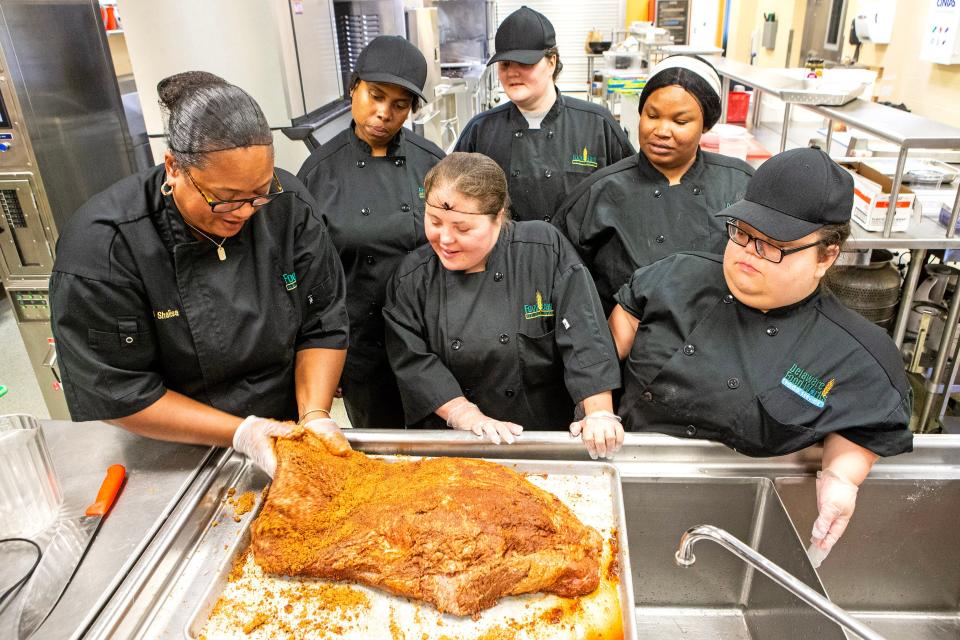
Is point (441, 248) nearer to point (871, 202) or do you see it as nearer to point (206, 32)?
point (206, 32)

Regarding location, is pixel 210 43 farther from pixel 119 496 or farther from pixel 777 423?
pixel 777 423

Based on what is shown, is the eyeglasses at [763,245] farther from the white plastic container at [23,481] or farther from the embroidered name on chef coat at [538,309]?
the white plastic container at [23,481]

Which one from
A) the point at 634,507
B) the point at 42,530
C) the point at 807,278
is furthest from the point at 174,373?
the point at 807,278

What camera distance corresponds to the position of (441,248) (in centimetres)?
172

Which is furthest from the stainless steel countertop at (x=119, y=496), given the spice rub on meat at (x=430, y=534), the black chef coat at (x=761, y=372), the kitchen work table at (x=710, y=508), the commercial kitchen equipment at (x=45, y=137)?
the commercial kitchen equipment at (x=45, y=137)

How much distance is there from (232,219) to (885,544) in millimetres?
1613

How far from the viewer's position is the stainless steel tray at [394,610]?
3.44ft

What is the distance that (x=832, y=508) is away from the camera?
127cm

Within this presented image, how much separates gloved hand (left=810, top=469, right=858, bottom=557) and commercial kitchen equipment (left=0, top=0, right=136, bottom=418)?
2.85 metres

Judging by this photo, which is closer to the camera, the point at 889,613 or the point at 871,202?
the point at 889,613

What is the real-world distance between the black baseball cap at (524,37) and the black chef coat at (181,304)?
1.23 metres

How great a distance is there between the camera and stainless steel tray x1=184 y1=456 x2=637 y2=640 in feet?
3.44

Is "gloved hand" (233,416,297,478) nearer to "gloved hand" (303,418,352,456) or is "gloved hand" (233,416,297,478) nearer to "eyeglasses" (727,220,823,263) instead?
"gloved hand" (303,418,352,456)

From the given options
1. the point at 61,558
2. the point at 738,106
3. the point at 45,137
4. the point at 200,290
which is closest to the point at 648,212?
the point at 200,290
